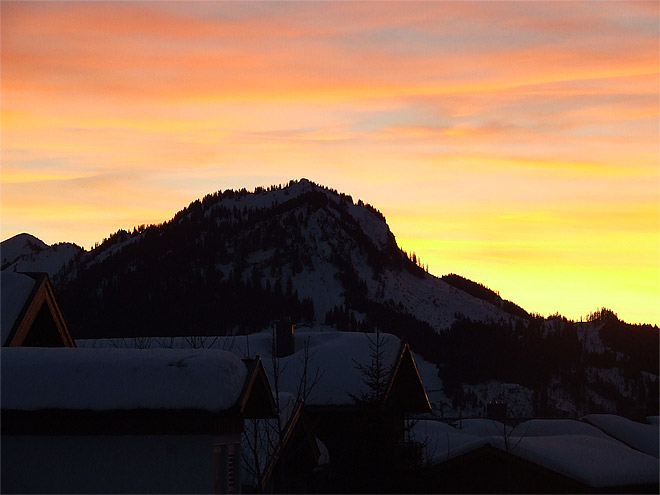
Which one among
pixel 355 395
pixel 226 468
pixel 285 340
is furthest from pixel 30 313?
pixel 285 340

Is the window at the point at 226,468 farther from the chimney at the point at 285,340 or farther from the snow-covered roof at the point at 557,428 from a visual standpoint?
the snow-covered roof at the point at 557,428

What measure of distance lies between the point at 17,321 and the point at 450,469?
1674cm

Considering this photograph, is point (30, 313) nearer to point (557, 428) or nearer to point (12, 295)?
point (12, 295)

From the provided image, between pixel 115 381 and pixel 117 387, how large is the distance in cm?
14

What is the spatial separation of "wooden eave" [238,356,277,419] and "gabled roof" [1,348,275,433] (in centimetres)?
7

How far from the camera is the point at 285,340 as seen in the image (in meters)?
36.7

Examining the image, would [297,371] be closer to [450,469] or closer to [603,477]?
[450,469]

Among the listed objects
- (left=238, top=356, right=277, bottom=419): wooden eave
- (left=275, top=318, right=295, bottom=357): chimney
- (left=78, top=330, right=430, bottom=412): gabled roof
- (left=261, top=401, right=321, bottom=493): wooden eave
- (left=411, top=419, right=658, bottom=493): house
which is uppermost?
(left=275, top=318, right=295, bottom=357): chimney

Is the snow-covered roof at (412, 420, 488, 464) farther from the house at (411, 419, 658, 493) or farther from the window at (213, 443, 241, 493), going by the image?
the window at (213, 443, 241, 493)

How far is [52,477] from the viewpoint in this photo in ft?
54.3

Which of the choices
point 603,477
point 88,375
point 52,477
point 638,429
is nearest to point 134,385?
point 88,375

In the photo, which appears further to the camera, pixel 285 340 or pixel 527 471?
pixel 285 340

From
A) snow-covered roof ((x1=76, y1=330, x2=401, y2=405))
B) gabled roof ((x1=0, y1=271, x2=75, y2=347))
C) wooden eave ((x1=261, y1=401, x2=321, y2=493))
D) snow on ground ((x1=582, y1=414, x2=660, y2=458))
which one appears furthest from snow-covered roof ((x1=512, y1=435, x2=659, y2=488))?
gabled roof ((x1=0, y1=271, x2=75, y2=347))

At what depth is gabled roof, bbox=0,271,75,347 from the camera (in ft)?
67.8
